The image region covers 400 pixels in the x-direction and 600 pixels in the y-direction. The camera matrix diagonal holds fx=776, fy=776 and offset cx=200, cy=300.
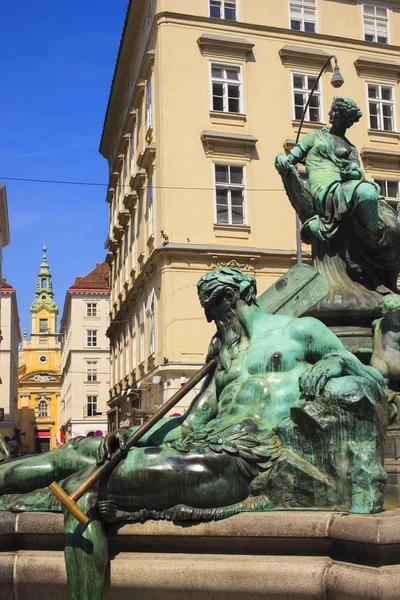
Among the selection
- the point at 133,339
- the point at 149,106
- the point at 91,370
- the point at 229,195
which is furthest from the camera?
the point at 91,370

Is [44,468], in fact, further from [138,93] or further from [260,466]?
[138,93]

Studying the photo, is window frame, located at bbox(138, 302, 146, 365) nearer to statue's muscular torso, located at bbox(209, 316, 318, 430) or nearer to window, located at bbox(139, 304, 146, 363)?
window, located at bbox(139, 304, 146, 363)

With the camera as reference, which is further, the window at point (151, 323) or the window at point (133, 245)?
the window at point (133, 245)

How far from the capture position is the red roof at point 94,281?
68.7m

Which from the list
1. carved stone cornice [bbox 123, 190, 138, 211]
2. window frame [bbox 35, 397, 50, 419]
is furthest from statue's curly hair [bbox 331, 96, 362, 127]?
window frame [bbox 35, 397, 50, 419]

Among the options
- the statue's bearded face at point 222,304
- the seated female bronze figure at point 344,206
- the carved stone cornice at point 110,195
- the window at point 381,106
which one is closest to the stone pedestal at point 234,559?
the statue's bearded face at point 222,304

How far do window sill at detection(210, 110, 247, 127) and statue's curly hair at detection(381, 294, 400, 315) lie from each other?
2305cm

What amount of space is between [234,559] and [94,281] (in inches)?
2676

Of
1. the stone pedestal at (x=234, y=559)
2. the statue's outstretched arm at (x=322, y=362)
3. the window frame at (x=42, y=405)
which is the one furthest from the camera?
the window frame at (x=42, y=405)

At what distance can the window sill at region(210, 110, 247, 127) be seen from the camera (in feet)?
90.7

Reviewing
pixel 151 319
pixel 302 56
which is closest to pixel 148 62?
pixel 302 56

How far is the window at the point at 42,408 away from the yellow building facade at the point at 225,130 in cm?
8633

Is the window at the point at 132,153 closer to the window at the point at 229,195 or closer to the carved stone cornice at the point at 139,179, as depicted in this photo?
the carved stone cornice at the point at 139,179

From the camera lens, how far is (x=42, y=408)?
11475 centimetres
